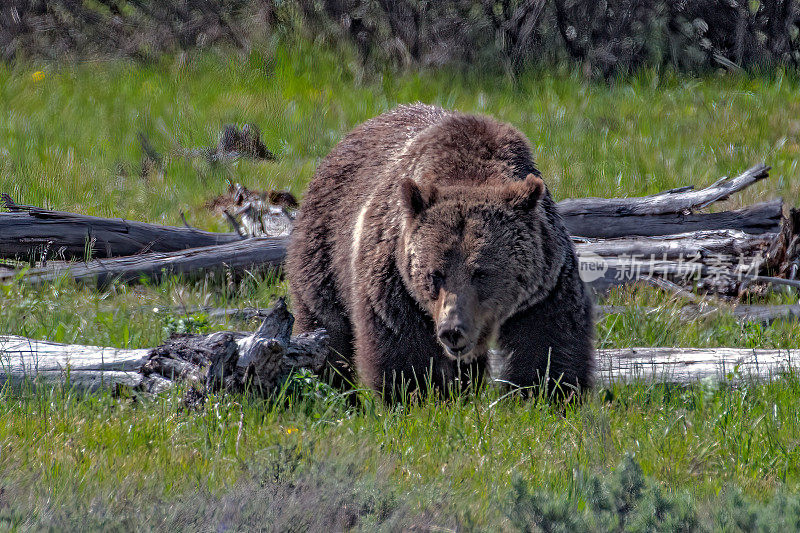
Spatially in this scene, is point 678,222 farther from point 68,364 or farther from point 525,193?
point 68,364

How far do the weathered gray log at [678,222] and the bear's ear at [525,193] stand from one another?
2.51 meters

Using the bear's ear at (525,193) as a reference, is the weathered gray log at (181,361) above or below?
below

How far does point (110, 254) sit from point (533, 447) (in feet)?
13.4

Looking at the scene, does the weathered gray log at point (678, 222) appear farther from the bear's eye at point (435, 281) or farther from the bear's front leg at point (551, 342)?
the bear's eye at point (435, 281)

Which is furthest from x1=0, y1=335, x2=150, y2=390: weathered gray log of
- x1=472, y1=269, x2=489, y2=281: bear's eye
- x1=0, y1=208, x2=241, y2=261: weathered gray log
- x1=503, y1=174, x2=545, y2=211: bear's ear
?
x1=0, y1=208, x2=241, y2=261: weathered gray log

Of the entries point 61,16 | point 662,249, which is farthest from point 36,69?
point 662,249

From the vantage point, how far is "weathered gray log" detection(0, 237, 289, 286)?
6.30 metres

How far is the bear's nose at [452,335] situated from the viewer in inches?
156

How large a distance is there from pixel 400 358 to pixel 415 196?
2.59 ft

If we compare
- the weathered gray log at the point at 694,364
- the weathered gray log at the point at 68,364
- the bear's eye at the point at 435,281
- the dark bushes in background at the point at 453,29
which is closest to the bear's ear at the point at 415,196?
the bear's eye at the point at 435,281

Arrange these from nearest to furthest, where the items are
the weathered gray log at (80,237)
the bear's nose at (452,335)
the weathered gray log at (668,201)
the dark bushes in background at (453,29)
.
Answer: the bear's nose at (452,335)
the weathered gray log at (80,237)
the weathered gray log at (668,201)
the dark bushes in background at (453,29)

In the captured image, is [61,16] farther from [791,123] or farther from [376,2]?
[791,123]

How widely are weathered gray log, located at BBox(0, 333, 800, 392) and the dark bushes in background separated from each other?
7.77 meters

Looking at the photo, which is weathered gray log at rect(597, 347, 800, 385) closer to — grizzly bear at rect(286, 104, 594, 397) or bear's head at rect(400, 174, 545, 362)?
grizzly bear at rect(286, 104, 594, 397)
